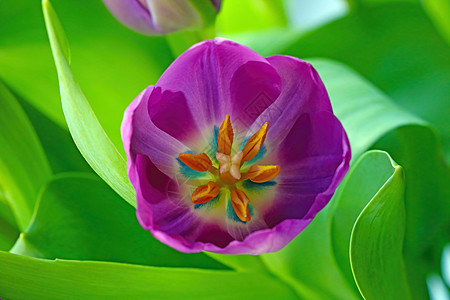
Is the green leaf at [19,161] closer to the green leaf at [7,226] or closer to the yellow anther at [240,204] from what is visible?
the green leaf at [7,226]

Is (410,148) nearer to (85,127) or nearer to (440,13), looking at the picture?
(440,13)

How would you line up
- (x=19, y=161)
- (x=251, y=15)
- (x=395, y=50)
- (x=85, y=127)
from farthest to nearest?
1. (x=251, y=15)
2. (x=395, y=50)
3. (x=19, y=161)
4. (x=85, y=127)

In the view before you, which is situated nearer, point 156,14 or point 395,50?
point 156,14

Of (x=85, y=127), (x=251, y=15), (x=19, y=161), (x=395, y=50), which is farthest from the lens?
(x=251, y=15)

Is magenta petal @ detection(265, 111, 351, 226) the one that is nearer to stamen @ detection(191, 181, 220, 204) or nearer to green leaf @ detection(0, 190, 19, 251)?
stamen @ detection(191, 181, 220, 204)

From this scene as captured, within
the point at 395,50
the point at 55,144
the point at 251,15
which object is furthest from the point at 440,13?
the point at 55,144

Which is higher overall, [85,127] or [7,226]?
[85,127]

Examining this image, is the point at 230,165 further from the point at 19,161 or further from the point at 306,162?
the point at 19,161

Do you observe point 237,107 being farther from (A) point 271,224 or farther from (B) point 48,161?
(B) point 48,161
